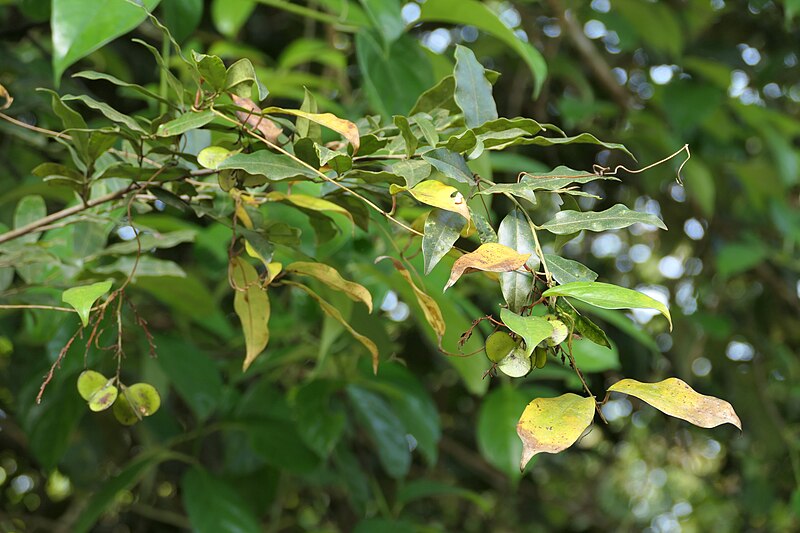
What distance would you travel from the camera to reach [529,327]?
0.95 ft

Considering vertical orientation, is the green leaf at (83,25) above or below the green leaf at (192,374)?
above

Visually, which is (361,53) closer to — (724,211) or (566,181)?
(566,181)

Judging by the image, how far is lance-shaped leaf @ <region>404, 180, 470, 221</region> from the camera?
32cm

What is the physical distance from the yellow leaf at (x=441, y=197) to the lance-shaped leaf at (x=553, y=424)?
0.25 feet

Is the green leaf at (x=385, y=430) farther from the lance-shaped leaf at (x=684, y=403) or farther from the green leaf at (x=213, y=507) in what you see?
the lance-shaped leaf at (x=684, y=403)

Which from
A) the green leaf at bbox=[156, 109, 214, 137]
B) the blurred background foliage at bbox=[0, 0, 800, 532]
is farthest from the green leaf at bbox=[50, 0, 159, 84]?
the green leaf at bbox=[156, 109, 214, 137]

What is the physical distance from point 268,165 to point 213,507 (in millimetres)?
504

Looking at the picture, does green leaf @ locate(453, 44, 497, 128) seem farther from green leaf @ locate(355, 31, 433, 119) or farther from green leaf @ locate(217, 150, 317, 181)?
green leaf @ locate(355, 31, 433, 119)

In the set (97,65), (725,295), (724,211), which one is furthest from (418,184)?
(725,295)

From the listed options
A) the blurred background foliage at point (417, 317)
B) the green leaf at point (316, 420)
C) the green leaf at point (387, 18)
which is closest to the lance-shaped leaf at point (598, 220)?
the blurred background foliage at point (417, 317)

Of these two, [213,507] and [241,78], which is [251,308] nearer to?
[241,78]

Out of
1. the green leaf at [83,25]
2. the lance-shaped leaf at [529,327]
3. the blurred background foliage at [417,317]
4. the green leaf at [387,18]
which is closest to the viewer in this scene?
the lance-shaped leaf at [529,327]

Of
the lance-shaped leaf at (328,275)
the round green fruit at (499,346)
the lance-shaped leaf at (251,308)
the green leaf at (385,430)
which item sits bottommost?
the green leaf at (385,430)

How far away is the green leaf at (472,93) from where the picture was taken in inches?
16.1
